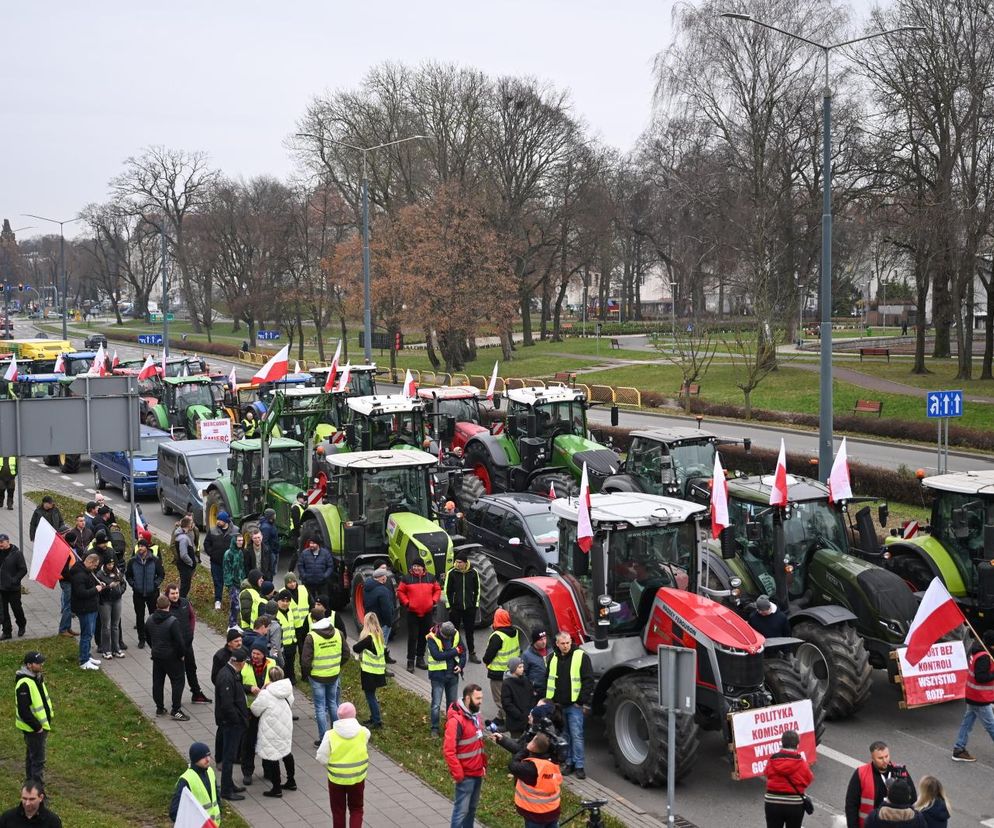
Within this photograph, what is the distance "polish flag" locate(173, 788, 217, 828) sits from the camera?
789cm

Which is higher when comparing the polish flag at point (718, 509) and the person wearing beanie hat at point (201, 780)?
the polish flag at point (718, 509)

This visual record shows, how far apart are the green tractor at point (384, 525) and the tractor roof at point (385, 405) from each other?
5.39 m

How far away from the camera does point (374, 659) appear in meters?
12.2

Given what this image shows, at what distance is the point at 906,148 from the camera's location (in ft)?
140

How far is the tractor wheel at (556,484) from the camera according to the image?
22016 mm

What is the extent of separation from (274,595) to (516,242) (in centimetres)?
4807

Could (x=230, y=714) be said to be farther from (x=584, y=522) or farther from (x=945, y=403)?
(x=945, y=403)

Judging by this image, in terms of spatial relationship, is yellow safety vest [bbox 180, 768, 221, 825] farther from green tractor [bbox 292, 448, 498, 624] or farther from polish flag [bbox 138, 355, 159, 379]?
polish flag [bbox 138, 355, 159, 379]

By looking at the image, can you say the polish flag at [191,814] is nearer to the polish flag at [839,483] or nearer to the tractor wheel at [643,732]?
the tractor wheel at [643,732]

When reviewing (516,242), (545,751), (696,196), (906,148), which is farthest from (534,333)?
(545,751)

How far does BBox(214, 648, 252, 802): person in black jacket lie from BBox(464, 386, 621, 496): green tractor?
39.0 ft

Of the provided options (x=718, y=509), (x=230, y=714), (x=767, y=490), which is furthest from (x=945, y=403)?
(x=230, y=714)

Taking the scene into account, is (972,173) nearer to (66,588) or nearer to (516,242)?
(516,242)

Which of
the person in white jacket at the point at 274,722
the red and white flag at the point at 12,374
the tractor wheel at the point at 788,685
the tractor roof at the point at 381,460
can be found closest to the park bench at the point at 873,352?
the red and white flag at the point at 12,374
